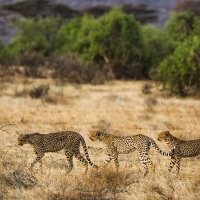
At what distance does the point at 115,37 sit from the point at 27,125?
812 inches

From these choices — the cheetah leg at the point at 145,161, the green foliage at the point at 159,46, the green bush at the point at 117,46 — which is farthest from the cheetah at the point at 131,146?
the green foliage at the point at 159,46

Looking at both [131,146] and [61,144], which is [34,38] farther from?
[131,146]

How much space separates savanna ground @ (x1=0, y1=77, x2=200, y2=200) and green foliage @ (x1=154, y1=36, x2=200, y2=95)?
2.91 ft

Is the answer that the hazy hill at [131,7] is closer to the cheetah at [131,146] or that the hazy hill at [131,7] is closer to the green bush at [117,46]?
the green bush at [117,46]

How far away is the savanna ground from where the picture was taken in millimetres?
8023

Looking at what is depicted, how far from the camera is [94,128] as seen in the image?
14.3 m

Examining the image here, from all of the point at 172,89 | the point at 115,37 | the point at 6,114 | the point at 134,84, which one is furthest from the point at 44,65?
the point at 6,114

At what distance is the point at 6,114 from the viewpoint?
16.2 metres

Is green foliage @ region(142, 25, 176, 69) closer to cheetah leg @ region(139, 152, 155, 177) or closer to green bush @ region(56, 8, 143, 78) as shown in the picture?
green bush @ region(56, 8, 143, 78)

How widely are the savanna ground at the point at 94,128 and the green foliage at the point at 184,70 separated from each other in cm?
89

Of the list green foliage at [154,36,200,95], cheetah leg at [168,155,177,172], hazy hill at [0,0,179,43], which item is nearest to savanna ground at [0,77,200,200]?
cheetah leg at [168,155,177,172]

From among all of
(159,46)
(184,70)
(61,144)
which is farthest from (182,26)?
(61,144)

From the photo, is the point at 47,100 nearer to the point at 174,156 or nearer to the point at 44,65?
the point at 174,156

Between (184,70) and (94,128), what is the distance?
10.4 m
